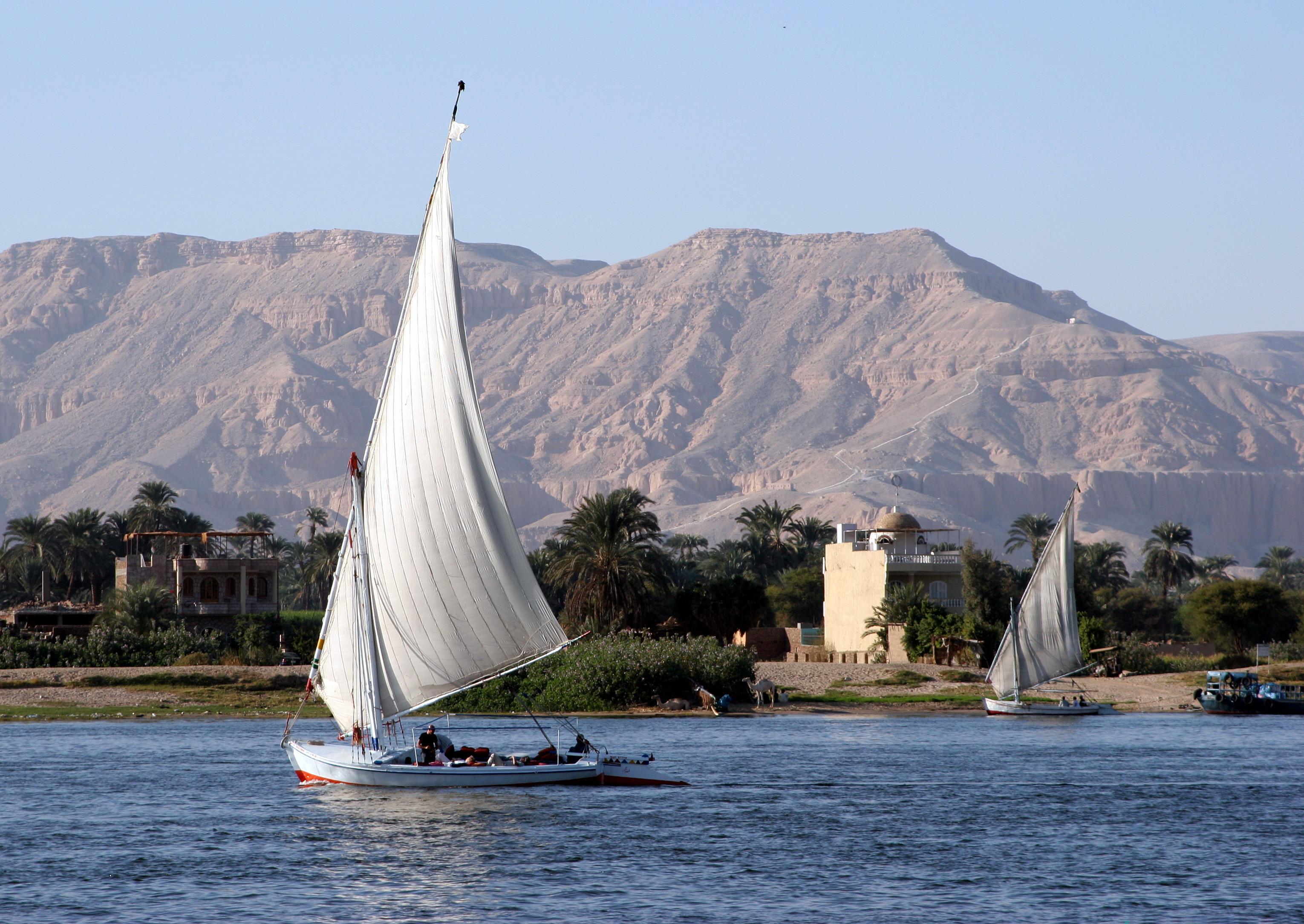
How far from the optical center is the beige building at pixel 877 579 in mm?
83000

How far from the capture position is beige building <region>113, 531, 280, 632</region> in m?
84.4

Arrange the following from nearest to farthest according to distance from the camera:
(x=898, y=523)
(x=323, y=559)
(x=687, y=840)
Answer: (x=687, y=840), (x=898, y=523), (x=323, y=559)

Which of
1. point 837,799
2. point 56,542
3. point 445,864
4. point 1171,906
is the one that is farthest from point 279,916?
point 56,542

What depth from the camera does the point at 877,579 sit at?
275ft

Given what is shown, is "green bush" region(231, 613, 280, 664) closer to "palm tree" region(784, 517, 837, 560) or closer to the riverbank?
the riverbank

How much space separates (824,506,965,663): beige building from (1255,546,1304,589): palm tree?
58.0 meters

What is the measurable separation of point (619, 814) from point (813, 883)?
818 cm

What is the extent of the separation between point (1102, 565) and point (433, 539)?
318 feet

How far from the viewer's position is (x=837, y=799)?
3991 centimetres

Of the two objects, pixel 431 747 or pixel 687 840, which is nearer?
pixel 687 840

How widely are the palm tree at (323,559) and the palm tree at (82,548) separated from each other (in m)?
13.2

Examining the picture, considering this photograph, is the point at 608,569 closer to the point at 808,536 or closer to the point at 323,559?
the point at 323,559

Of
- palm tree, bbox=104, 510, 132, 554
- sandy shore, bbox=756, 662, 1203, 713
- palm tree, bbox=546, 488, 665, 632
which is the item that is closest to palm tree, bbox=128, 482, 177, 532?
palm tree, bbox=104, 510, 132, 554

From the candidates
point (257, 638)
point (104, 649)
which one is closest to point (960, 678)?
point (257, 638)
